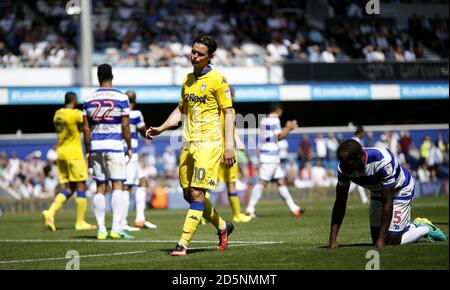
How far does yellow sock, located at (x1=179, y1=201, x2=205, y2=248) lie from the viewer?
37.3ft

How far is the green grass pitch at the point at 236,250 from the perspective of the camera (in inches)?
396

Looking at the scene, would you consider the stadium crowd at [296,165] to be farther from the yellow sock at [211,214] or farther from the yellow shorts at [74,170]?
the yellow sock at [211,214]

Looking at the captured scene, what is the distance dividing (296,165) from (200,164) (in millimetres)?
22166

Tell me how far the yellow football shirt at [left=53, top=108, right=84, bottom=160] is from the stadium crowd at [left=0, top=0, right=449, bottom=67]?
51.5 feet

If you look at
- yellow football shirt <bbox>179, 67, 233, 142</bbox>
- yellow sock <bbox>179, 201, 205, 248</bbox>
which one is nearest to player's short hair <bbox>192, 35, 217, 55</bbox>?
yellow football shirt <bbox>179, 67, 233, 142</bbox>

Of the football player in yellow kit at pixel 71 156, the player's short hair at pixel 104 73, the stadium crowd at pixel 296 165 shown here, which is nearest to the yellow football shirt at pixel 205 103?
the player's short hair at pixel 104 73

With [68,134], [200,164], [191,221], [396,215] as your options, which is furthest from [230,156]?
[68,134]

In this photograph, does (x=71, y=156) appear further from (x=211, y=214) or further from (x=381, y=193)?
(x=381, y=193)

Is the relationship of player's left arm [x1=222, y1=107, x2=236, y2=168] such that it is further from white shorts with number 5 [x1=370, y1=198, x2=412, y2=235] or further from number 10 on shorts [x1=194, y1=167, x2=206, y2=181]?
white shorts with number 5 [x1=370, y1=198, x2=412, y2=235]

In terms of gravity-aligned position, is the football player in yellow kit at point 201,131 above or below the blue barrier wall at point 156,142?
above

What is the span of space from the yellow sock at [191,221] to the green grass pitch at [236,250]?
0.23m

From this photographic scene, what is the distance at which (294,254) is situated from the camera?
11.1 meters

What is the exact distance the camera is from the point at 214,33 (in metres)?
38.8

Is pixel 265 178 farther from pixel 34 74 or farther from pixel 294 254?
pixel 34 74
